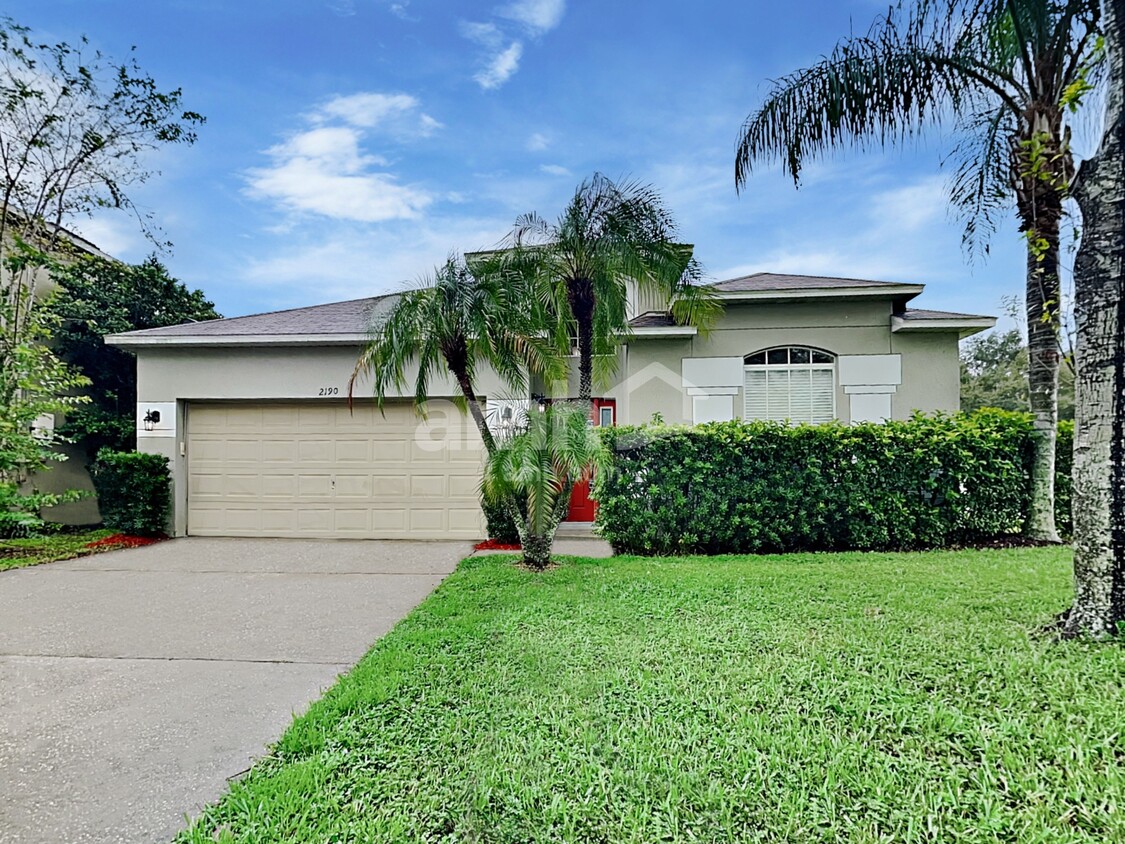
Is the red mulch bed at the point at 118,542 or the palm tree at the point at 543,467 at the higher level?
the palm tree at the point at 543,467

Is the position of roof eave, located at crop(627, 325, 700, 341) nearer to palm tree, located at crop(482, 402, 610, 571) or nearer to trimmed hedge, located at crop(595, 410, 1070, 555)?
trimmed hedge, located at crop(595, 410, 1070, 555)

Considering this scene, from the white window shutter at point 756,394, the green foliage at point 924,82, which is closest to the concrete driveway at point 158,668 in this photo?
the white window shutter at point 756,394

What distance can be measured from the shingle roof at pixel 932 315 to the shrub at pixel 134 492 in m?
13.4

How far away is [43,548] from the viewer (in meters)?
9.20

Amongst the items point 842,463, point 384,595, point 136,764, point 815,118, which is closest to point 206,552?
point 384,595

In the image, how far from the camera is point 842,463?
8195mm

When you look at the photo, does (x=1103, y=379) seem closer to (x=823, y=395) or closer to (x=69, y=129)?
(x=823, y=395)

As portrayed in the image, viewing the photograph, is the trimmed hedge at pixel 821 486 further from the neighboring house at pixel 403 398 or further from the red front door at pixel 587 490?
the red front door at pixel 587 490

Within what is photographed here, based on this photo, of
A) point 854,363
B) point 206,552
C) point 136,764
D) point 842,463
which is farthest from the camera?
point 854,363

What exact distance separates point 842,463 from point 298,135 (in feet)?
35.7

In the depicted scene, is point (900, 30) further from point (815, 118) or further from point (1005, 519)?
point (1005, 519)

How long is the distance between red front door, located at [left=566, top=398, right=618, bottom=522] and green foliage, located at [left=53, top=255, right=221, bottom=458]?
8982 mm

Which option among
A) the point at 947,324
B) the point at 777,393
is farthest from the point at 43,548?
the point at 947,324

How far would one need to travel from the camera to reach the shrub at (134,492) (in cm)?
962
